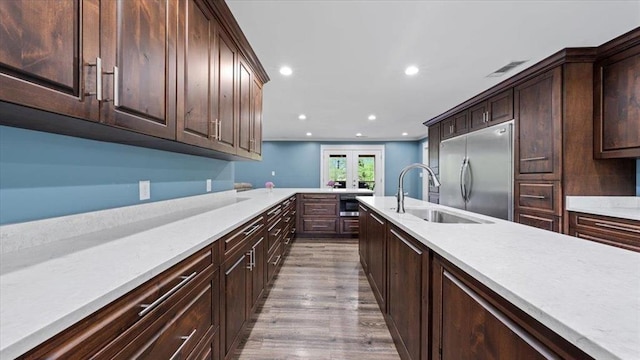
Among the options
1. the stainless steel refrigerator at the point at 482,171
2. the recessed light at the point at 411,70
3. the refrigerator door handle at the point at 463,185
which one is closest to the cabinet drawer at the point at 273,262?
the recessed light at the point at 411,70

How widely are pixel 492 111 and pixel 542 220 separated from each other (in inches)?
61.3

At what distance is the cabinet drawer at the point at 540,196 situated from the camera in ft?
8.29

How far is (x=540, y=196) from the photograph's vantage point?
270 centimetres

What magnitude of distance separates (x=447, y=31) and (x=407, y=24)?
36 cm

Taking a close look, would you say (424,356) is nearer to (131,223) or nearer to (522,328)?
(522,328)

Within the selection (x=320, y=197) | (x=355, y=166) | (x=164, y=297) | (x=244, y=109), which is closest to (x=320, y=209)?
(x=320, y=197)

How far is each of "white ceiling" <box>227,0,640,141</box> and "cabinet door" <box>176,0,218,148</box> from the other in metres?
0.34

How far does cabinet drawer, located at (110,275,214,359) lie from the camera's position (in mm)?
748

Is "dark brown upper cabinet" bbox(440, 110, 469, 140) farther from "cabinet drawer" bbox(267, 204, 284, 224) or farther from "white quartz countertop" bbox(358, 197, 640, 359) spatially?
"white quartz countertop" bbox(358, 197, 640, 359)

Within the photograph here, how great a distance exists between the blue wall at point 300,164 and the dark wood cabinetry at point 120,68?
5.95 m

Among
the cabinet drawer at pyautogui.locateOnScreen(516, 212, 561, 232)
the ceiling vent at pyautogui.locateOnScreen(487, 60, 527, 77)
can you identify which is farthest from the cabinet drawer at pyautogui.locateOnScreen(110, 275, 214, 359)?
the ceiling vent at pyautogui.locateOnScreen(487, 60, 527, 77)

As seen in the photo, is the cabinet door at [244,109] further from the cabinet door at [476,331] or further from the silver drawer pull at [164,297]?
the cabinet door at [476,331]

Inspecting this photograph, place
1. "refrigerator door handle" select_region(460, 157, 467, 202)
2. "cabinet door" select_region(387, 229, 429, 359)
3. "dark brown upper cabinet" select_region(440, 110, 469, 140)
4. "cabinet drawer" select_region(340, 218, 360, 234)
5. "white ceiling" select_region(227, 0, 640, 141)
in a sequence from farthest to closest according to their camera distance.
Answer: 1. "cabinet drawer" select_region(340, 218, 360, 234)
2. "dark brown upper cabinet" select_region(440, 110, 469, 140)
3. "refrigerator door handle" select_region(460, 157, 467, 202)
4. "white ceiling" select_region(227, 0, 640, 141)
5. "cabinet door" select_region(387, 229, 429, 359)

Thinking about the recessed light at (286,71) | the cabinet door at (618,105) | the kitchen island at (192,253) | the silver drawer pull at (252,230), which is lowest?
the silver drawer pull at (252,230)
